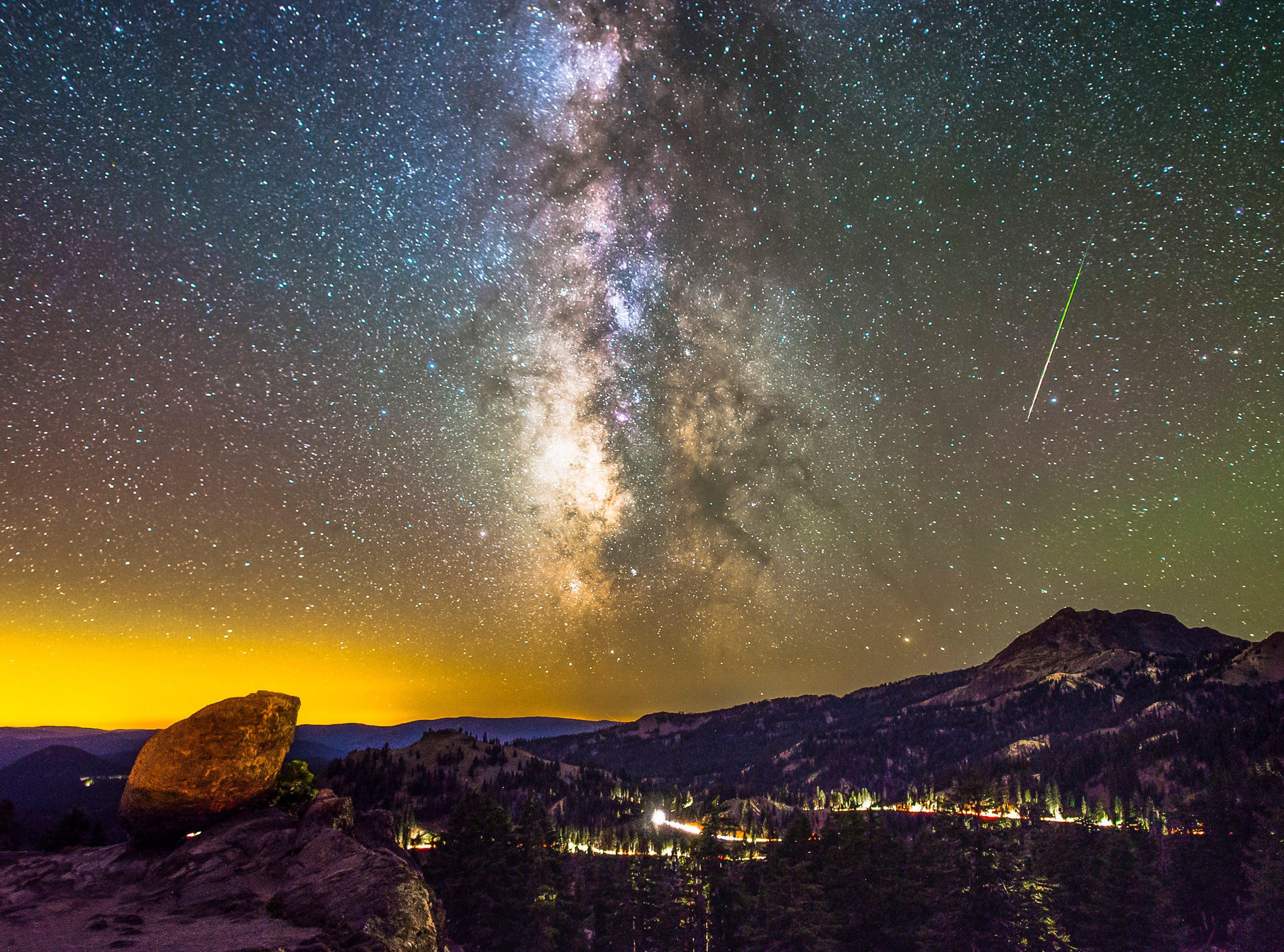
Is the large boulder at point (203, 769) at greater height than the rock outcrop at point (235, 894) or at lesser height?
greater

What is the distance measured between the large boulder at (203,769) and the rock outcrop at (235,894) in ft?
3.74

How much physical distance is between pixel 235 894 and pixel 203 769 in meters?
9.48

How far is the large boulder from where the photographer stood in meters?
36.1

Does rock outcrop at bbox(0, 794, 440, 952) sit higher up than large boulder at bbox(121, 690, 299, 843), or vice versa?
large boulder at bbox(121, 690, 299, 843)

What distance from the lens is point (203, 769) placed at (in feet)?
122

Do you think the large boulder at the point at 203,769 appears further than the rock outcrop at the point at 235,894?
Yes

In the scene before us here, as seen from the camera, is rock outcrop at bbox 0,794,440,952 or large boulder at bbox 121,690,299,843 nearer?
rock outcrop at bbox 0,794,440,952

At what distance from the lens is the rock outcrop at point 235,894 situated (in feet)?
83.6

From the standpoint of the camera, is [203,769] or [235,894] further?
[203,769]

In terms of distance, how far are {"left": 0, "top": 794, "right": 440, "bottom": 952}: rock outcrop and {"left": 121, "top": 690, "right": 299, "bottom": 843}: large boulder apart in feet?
3.74

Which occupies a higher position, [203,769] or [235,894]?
[203,769]

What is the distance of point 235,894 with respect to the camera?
30.5m

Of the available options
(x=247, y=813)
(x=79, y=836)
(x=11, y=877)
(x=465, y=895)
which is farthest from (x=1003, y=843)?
(x=79, y=836)

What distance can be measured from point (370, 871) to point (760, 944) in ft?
151
